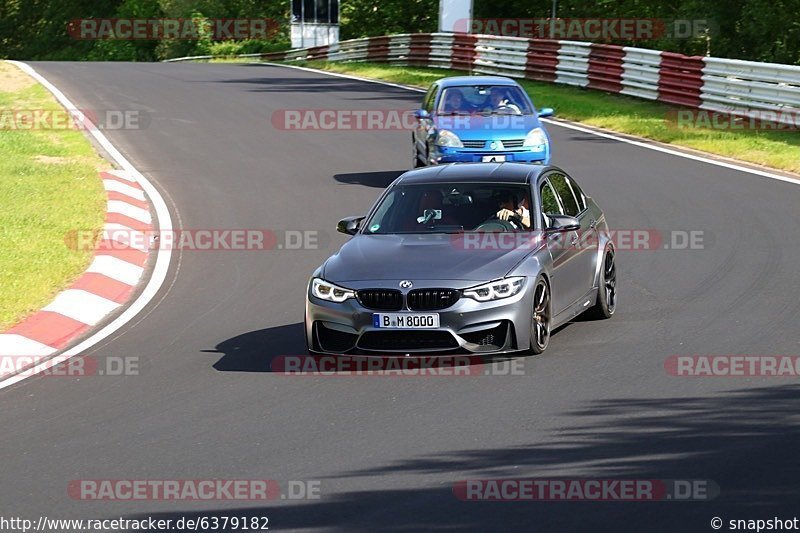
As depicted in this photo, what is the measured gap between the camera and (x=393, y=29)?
66.7 metres

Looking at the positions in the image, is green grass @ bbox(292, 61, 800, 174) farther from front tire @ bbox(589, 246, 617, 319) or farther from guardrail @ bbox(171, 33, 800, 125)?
front tire @ bbox(589, 246, 617, 319)

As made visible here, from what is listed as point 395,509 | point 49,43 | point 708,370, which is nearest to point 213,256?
point 708,370

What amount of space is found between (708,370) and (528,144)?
9942 mm

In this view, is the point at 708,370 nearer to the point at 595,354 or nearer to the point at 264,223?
the point at 595,354

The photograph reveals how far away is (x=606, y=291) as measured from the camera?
12.0 meters

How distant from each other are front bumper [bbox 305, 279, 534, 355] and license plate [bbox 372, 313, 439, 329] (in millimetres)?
31

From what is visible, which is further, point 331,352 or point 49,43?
point 49,43

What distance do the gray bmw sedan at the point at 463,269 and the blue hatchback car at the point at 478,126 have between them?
7.15m

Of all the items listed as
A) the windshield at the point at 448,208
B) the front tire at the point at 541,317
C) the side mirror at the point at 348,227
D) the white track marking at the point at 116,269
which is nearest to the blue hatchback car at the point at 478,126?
the white track marking at the point at 116,269

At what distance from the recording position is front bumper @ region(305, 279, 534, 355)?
10.0m

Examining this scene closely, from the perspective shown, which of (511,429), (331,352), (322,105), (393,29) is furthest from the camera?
(393,29)

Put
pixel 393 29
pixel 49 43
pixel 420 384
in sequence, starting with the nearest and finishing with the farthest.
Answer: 1. pixel 420 384
2. pixel 393 29
3. pixel 49 43

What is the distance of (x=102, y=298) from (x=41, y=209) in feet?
15.3

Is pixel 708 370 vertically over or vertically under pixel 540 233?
→ under
